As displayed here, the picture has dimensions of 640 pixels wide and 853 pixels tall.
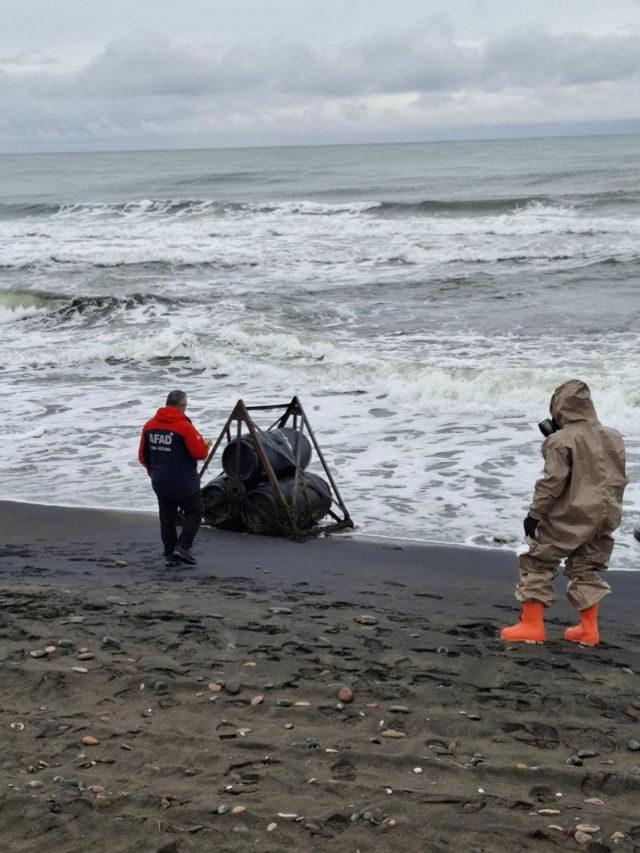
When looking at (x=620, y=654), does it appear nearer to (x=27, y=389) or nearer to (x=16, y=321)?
(x=27, y=389)

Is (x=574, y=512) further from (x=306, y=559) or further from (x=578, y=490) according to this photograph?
(x=306, y=559)

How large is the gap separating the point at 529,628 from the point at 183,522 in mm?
2830

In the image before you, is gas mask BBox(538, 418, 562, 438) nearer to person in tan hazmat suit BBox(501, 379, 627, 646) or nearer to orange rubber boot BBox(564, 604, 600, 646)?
person in tan hazmat suit BBox(501, 379, 627, 646)

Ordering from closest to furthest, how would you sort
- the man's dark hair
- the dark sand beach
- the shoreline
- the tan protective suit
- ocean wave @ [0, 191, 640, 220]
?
1. the dark sand beach
2. the tan protective suit
3. the shoreline
4. the man's dark hair
5. ocean wave @ [0, 191, 640, 220]

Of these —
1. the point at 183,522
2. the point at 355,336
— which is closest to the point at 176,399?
the point at 183,522

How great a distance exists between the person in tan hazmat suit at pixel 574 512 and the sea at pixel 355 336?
1636mm

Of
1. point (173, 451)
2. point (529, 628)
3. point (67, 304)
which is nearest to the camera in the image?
point (529, 628)

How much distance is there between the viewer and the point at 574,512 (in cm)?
525

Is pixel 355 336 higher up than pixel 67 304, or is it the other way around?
pixel 67 304

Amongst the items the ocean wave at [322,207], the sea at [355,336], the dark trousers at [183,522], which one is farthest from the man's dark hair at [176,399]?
the ocean wave at [322,207]

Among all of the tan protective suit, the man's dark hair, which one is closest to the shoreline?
the tan protective suit

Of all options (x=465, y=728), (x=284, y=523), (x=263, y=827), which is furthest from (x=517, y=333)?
(x=263, y=827)

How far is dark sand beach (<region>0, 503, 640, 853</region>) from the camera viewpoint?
346 centimetres

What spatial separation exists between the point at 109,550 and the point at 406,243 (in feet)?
76.2
